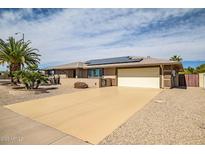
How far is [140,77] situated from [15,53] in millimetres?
13781

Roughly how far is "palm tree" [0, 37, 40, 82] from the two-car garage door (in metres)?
10.9

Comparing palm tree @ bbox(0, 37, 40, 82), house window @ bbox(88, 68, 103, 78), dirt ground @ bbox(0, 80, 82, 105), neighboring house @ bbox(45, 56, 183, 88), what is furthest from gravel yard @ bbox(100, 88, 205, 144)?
palm tree @ bbox(0, 37, 40, 82)

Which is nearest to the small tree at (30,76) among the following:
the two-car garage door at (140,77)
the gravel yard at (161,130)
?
the two-car garage door at (140,77)

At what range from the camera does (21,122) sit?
17.2ft

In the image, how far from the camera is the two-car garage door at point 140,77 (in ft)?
52.0

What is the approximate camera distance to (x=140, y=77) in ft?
55.1

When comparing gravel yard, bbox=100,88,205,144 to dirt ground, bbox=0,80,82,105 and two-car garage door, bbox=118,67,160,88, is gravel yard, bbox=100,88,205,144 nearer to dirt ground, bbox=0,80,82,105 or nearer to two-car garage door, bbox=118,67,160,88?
dirt ground, bbox=0,80,82,105

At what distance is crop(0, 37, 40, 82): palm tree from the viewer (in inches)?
720

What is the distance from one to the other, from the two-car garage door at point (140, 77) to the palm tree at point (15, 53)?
10.9 meters

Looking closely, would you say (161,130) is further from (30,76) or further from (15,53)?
(15,53)
